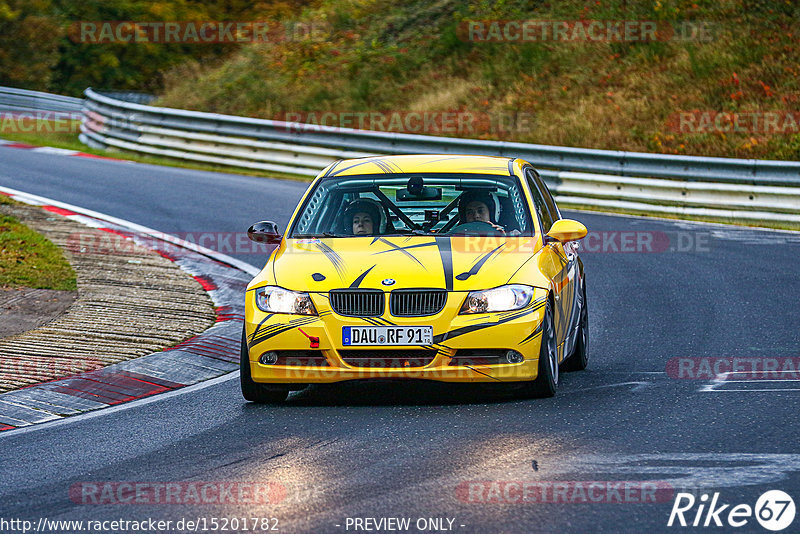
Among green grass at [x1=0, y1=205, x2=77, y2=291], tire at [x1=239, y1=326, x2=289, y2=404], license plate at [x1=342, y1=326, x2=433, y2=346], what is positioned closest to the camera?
license plate at [x1=342, y1=326, x2=433, y2=346]

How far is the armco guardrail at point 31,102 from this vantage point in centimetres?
3931

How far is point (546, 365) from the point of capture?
797 cm

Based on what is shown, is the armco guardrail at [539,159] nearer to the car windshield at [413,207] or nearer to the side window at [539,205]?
the side window at [539,205]

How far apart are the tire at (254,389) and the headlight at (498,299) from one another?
1.40m

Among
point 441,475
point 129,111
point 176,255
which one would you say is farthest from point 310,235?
point 129,111

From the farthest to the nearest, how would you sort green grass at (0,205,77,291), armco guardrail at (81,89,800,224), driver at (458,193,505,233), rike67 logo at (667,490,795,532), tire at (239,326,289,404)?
armco guardrail at (81,89,800,224)
green grass at (0,205,77,291)
driver at (458,193,505,233)
tire at (239,326,289,404)
rike67 logo at (667,490,795,532)

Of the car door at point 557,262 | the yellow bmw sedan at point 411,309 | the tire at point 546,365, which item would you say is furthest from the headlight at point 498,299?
the car door at point 557,262

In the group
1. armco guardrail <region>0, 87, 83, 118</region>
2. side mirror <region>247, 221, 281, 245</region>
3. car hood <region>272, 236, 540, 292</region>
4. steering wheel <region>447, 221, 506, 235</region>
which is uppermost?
armco guardrail <region>0, 87, 83, 118</region>

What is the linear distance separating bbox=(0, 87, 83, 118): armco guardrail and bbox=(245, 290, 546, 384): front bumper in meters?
33.0

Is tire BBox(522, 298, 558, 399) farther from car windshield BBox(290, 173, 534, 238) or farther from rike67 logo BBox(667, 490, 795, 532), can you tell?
rike67 logo BBox(667, 490, 795, 532)

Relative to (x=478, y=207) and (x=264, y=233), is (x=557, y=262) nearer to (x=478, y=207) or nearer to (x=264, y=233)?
(x=478, y=207)

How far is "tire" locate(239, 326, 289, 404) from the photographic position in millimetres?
8172

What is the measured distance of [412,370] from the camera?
7.82 meters

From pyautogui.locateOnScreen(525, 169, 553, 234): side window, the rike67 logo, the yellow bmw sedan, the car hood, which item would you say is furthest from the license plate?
the rike67 logo
